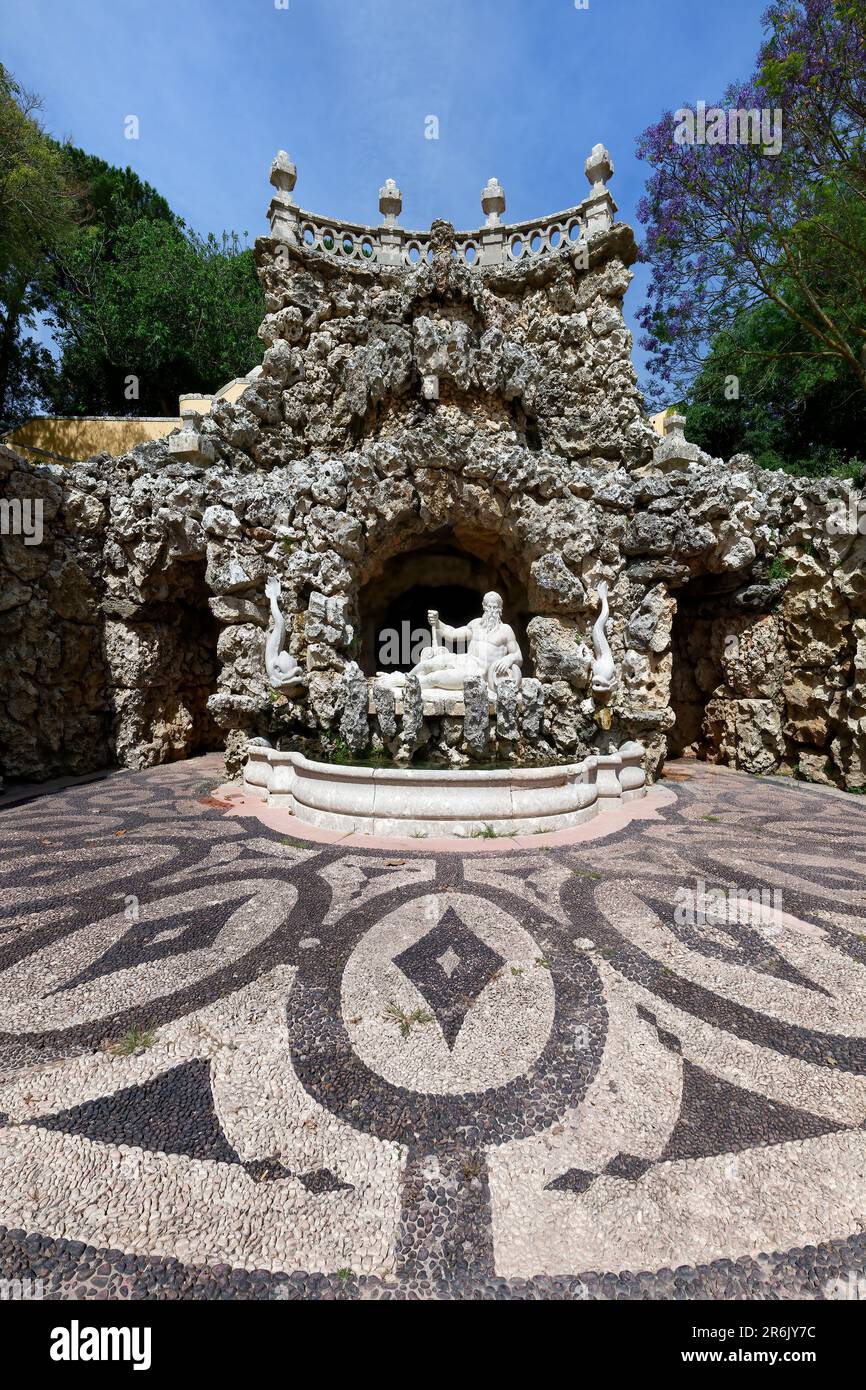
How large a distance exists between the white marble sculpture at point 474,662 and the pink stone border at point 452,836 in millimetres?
2236

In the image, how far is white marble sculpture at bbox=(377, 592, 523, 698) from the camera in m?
7.59

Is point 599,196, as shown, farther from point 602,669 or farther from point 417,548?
point 602,669

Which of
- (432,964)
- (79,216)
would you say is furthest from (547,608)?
(79,216)

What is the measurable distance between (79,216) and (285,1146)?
25855 mm

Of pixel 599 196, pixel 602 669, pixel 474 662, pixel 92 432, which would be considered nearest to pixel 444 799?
pixel 474 662

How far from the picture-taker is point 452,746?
24.2 ft

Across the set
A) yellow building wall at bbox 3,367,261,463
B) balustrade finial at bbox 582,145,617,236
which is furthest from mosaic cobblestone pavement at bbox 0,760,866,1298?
balustrade finial at bbox 582,145,617,236

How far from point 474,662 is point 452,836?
2806 mm

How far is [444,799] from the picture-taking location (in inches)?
246

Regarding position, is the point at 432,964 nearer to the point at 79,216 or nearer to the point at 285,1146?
the point at 285,1146

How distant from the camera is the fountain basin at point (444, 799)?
6203 millimetres

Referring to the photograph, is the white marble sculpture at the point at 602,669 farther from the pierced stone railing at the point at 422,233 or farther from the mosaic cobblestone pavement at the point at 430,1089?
the pierced stone railing at the point at 422,233

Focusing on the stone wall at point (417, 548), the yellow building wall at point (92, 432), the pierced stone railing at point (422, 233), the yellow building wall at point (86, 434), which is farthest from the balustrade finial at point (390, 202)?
the yellow building wall at point (86, 434)

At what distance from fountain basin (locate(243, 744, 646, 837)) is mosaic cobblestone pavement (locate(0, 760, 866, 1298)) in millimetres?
1538
